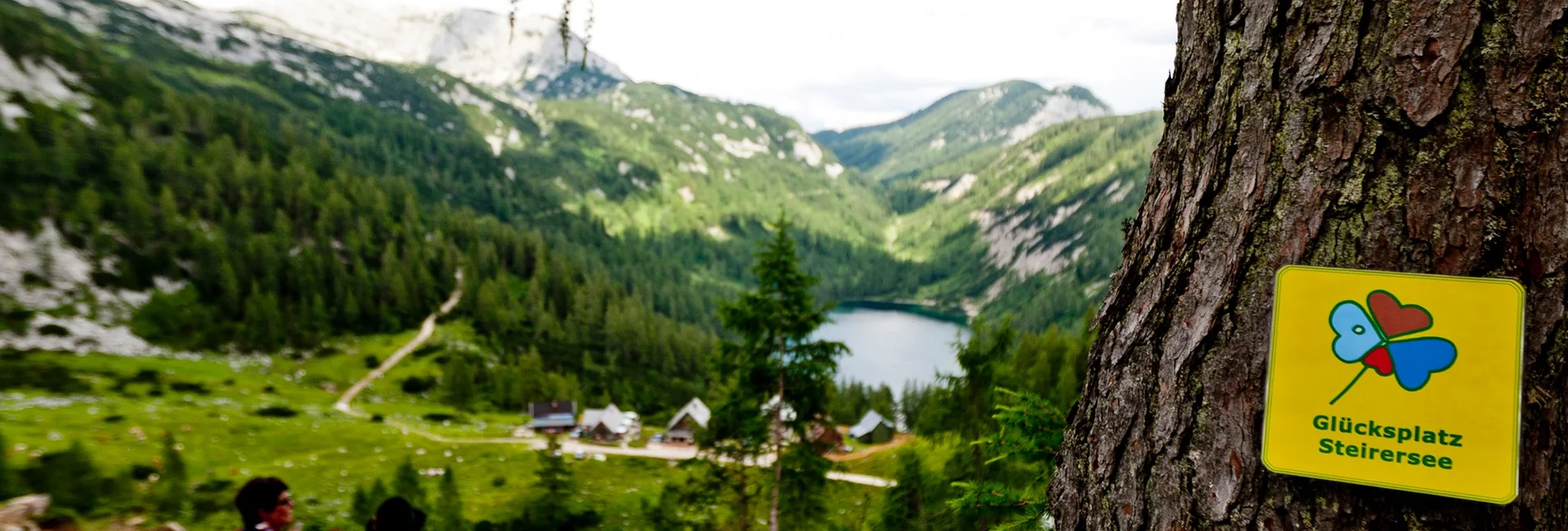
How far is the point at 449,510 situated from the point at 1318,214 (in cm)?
1947

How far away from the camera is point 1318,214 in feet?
5.40

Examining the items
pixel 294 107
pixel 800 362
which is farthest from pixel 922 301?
pixel 800 362

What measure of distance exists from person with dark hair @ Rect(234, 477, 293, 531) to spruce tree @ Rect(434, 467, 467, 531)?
12.8 m

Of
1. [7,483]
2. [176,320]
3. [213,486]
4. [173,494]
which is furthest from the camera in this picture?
[176,320]

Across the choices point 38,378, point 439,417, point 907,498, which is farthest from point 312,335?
point 907,498

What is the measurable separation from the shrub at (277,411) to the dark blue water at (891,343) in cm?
4840

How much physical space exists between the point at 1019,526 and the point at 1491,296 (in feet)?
6.06

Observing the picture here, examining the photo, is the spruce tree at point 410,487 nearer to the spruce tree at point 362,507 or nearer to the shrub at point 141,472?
the spruce tree at point 362,507

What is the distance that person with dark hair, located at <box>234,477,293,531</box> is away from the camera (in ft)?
16.5

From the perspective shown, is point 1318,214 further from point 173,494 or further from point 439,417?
point 439,417

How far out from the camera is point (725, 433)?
44.4 ft

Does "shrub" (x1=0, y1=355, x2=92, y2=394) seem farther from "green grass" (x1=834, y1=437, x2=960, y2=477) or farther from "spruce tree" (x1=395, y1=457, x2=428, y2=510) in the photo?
"green grass" (x1=834, y1=437, x2=960, y2=477)

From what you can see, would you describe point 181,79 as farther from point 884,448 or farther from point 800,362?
point 800,362

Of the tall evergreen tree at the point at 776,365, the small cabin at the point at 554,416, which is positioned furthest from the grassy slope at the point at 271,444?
the tall evergreen tree at the point at 776,365
